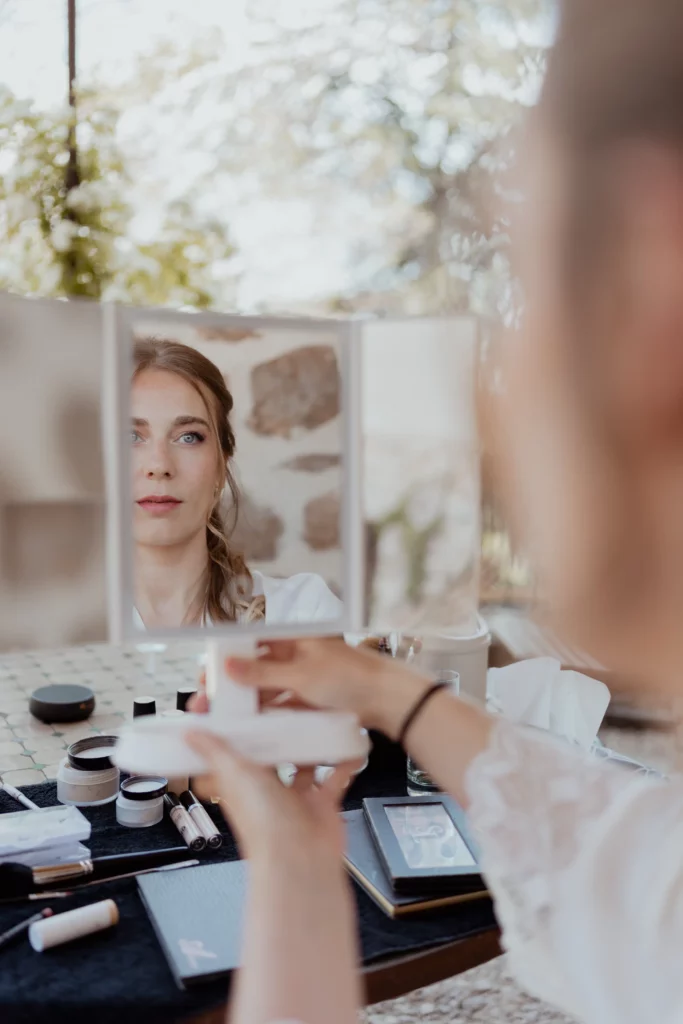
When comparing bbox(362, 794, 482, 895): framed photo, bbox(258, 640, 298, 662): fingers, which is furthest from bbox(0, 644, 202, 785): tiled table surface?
bbox(258, 640, 298, 662): fingers

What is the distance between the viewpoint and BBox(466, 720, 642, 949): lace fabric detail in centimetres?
60

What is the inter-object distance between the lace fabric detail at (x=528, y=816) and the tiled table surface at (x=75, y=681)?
0.64m

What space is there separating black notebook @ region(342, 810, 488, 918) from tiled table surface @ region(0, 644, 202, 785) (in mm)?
444

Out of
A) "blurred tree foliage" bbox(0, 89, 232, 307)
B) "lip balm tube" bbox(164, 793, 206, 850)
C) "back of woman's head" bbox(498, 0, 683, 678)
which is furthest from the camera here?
"blurred tree foliage" bbox(0, 89, 232, 307)

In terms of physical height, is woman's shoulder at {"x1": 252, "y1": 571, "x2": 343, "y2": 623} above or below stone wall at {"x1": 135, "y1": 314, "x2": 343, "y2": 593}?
below

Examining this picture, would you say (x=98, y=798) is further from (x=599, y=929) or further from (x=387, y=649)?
(x=599, y=929)

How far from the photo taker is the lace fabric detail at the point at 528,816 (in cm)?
60

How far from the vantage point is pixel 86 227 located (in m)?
2.46

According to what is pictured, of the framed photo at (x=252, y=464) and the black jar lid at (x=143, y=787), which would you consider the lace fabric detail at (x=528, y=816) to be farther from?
the black jar lid at (x=143, y=787)

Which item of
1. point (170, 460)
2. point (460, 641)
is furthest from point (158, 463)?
point (460, 641)

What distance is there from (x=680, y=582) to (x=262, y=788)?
27 cm

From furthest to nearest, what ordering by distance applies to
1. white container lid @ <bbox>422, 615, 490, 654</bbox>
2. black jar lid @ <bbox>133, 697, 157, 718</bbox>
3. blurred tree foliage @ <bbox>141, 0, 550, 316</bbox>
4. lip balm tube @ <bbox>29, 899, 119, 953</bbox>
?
1. blurred tree foliage @ <bbox>141, 0, 550, 316</bbox>
2. white container lid @ <bbox>422, 615, 490, 654</bbox>
3. black jar lid @ <bbox>133, 697, 157, 718</bbox>
4. lip balm tube @ <bbox>29, 899, 119, 953</bbox>

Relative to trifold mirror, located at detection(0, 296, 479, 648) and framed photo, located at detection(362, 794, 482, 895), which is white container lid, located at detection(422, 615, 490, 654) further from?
trifold mirror, located at detection(0, 296, 479, 648)

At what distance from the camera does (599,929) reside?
0.57 m
